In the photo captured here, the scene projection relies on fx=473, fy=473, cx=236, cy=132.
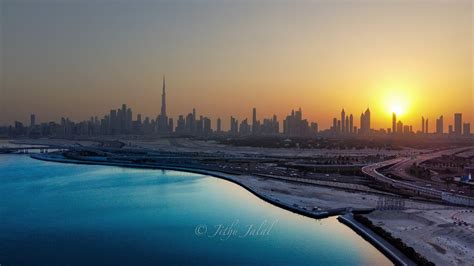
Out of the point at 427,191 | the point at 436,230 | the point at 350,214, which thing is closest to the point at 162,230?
the point at 350,214

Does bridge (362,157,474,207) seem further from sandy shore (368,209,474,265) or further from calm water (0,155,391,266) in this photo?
calm water (0,155,391,266)

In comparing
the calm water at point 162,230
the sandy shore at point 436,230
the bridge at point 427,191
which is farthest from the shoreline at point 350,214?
the bridge at point 427,191

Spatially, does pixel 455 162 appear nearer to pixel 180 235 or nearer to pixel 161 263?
pixel 180 235

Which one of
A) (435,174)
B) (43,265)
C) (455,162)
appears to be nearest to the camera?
(43,265)

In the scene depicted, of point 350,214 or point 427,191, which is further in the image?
point 427,191

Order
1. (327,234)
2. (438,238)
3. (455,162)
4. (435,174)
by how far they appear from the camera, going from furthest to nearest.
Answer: (455,162), (435,174), (327,234), (438,238)

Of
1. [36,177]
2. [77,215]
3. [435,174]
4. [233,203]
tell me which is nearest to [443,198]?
[233,203]

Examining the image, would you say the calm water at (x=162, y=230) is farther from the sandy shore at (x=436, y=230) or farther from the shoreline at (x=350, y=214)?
the sandy shore at (x=436, y=230)

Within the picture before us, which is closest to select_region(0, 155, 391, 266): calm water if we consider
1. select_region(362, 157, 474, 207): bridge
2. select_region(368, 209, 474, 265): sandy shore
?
select_region(368, 209, 474, 265): sandy shore

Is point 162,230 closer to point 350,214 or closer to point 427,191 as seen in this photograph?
point 350,214
